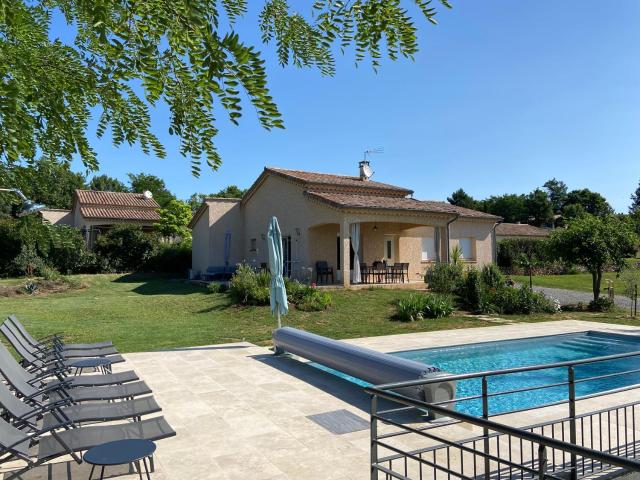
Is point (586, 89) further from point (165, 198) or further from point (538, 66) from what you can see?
point (165, 198)

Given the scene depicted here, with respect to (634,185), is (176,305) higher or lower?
lower

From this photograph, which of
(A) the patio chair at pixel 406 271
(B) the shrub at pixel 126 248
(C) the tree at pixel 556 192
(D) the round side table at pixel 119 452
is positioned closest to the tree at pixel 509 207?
(C) the tree at pixel 556 192

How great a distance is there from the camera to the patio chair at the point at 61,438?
3.99 metres

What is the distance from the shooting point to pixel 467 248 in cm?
3030

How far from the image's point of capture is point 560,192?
10319 centimetres

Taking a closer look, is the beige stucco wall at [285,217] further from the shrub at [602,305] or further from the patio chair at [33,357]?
the patio chair at [33,357]

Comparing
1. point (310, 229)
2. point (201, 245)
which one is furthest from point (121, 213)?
point (310, 229)

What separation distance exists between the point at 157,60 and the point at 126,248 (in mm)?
33237

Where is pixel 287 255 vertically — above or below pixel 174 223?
below

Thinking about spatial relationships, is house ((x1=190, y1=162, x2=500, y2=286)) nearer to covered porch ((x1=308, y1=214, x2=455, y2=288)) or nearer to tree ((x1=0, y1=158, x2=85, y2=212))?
covered porch ((x1=308, y1=214, x2=455, y2=288))

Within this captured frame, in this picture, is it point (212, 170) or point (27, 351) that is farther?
point (27, 351)

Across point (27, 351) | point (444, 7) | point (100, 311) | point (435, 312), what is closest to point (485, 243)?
point (435, 312)

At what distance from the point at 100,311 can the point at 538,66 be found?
17.5m

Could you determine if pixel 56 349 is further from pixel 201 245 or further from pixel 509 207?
pixel 509 207
